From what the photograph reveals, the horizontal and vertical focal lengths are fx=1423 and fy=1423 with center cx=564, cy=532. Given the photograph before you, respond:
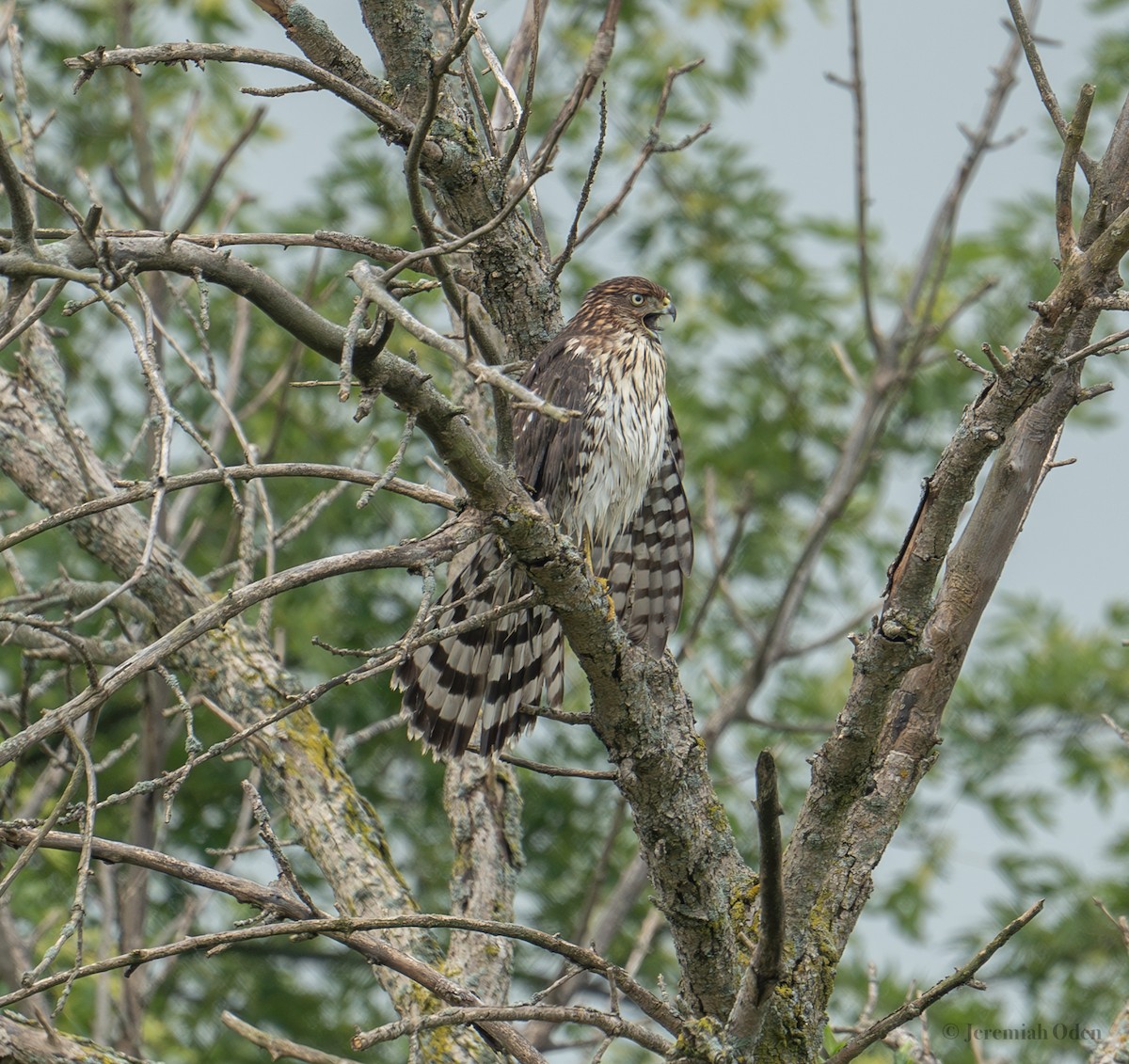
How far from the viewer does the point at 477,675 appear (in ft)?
13.0

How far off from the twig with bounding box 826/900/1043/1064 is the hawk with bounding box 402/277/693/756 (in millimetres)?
1289

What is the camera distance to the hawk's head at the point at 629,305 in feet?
16.6

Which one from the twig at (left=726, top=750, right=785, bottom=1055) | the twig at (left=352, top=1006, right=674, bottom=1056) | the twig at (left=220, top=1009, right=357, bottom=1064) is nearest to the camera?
the twig at (left=726, top=750, right=785, bottom=1055)

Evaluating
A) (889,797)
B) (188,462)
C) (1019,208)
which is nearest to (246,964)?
(188,462)

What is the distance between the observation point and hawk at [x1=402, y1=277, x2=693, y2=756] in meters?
3.92

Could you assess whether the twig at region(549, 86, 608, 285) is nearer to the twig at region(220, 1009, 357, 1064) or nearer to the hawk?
the hawk

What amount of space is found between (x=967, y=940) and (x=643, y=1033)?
16.1ft

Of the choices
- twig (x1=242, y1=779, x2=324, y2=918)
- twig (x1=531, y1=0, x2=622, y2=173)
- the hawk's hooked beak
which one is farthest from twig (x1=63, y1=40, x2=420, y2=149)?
the hawk's hooked beak

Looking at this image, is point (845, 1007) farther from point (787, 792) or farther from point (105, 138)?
point (105, 138)

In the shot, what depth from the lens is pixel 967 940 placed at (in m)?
7.09

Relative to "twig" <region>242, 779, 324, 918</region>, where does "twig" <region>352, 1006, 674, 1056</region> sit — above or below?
below

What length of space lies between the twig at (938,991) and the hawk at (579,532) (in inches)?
50.7

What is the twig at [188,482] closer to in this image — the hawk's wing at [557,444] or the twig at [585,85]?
the twig at [585,85]

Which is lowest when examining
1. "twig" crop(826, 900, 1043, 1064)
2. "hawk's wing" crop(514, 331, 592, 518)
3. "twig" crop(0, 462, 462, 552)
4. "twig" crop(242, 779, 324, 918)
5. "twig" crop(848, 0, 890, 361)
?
"twig" crop(242, 779, 324, 918)
